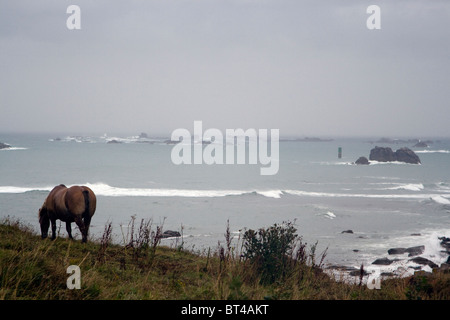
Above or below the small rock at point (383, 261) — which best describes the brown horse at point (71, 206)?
above

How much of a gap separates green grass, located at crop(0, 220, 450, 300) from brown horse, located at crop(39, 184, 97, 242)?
0.57m

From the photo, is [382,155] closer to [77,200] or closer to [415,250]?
[415,250]

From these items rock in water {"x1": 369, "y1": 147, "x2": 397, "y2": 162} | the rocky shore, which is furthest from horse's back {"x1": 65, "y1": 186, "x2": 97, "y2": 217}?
rock in water {"x1": 369, "y1": 147, "x2": 397, "y2": 162}

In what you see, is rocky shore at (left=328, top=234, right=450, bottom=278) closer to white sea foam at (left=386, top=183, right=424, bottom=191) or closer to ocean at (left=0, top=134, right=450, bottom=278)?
ocean at (left=0, top=134, right=450, bottom=278)

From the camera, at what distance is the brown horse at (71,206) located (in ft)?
33.1

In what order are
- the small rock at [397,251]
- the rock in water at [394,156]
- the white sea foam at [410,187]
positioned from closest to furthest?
the small rock at [397,251] < the white sea foam at [410,187] < the rock in water at [394,156]

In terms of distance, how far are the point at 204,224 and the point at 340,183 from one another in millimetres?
38149

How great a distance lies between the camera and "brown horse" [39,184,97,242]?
33.1 feet

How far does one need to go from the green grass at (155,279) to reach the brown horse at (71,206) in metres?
0.57

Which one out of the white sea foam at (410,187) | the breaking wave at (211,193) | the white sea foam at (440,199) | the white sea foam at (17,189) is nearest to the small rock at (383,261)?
the white sea foam at (440,199)

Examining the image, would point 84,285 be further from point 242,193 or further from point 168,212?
point 242,193

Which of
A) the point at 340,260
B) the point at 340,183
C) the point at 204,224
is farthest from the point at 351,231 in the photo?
the point at 340,183

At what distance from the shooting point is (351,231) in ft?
106

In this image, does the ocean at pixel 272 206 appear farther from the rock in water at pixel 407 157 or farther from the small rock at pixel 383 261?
the rock in water at pixel 407 157
